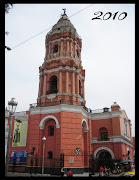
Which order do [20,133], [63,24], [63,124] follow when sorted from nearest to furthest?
[63,124] < [20,133] < [63,24]

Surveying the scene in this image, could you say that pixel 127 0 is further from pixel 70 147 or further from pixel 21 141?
pixel 21 141

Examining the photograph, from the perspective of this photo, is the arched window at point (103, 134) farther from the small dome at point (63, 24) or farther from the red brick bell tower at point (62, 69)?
the small dome at point (63, 24)

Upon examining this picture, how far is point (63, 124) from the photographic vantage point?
20.6m

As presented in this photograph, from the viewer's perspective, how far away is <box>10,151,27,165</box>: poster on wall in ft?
69.9

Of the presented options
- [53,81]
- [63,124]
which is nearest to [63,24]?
[53,81]

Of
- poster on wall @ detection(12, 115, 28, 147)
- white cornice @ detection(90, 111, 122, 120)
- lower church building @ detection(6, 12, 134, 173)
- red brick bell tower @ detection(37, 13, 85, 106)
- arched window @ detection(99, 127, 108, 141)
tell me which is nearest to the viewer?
lower church building @ detection(6, 12, 134, 173)

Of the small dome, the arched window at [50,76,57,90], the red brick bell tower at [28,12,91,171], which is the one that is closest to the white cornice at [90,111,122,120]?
the red brick bell tower at [28,12,91,171]

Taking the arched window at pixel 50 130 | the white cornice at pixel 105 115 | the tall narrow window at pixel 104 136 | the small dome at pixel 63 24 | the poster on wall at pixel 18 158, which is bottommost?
the poster on wall at pixel 18 158

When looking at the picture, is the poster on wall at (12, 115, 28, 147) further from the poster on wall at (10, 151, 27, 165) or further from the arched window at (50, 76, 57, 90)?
the arched window at (50, 76, 57, 90)

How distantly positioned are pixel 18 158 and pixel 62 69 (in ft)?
42.9

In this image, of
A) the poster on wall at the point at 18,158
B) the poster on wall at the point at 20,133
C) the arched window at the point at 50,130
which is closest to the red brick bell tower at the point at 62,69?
the arched window at the point at 50,130

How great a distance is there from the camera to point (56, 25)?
2864cm

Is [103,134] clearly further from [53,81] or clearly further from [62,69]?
[62,69]

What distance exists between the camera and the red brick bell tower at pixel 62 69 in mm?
23178
